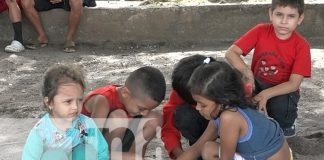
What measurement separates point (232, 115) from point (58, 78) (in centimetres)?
79

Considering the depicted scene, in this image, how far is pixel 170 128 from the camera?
2814 mm

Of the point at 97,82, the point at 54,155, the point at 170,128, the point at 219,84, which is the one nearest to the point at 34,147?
the point at 54,155

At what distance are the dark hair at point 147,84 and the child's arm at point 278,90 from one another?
0.52 meters

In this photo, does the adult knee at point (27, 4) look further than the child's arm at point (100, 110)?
Yes

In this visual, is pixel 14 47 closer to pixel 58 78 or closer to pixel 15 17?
pixel 15 17

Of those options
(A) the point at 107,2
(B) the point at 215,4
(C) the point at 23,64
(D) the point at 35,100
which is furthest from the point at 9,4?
(B) the point at 215,4

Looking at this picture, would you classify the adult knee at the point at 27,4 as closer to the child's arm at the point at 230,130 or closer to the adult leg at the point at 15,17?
the adult leg at the point at 15,17

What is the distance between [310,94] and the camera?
395 centimetres

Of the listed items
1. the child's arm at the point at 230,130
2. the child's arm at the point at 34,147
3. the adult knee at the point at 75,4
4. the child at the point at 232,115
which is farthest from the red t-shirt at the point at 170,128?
the adult knee at the point at 75,4

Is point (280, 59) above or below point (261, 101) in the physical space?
above

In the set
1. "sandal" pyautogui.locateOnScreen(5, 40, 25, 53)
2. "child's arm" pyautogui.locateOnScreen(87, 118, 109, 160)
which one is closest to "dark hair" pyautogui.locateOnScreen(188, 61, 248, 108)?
"child's arm" pyautogui.locateOnScreen(87, 118, 109, 160)

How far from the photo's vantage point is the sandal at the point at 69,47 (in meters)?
5.21

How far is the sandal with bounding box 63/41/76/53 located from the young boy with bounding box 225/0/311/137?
253 cm

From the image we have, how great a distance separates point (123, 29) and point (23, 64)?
42.9 inches
